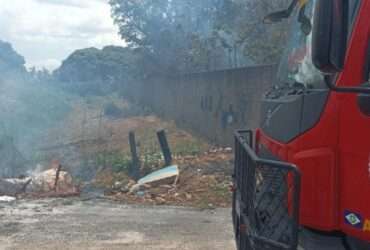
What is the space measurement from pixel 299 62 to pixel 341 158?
950 mm

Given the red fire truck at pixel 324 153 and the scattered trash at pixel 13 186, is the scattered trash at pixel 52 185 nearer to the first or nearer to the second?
the scattered trash at pixel 13 186

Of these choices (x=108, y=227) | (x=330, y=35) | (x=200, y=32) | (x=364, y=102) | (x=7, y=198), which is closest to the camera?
(x=330, y=35)

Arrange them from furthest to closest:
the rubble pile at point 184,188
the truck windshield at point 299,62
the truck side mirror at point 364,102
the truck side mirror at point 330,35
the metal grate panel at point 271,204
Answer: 1. the rubble pile at point 184,188
2. the truck windshield at point 299,62
3. the metal grate panel at point 271,204
4. the truck side mirror at point 364,102
5. the truck side mirror at point 330,35

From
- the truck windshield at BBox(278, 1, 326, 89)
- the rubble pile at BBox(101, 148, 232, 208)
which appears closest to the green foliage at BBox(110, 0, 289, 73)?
the rubble pile at BBox(101, 148, 232, 208)

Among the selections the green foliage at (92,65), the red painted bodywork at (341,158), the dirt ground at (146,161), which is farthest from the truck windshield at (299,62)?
the green foliage at (92,65)

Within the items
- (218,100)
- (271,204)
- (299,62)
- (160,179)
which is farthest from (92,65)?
(271,204)

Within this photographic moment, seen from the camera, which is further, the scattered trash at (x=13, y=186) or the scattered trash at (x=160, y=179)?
the scattered trash at (x=160, y=179)

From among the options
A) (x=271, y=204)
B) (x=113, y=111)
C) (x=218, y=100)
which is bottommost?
(x=113, y=111)

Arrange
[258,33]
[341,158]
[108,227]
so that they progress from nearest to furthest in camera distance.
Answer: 1. [341,158]
2. [108,227]
3. [258,33]

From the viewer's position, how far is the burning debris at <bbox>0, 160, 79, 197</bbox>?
8453 millimetres

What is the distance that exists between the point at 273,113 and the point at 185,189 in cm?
547

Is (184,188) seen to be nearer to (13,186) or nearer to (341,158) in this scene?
(13,186)

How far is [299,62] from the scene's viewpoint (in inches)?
121

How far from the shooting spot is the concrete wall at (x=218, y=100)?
10922 millimetres
